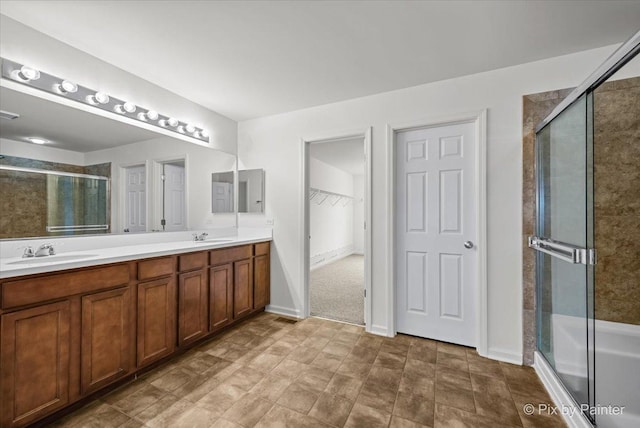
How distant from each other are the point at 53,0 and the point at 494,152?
10.3 ft

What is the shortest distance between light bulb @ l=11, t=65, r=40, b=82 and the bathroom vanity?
128 centimetres

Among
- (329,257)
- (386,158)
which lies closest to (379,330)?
(386,158)

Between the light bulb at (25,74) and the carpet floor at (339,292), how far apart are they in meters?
3.08

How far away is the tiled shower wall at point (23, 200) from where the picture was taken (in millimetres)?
1750

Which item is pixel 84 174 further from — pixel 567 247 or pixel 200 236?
pixel 567 247

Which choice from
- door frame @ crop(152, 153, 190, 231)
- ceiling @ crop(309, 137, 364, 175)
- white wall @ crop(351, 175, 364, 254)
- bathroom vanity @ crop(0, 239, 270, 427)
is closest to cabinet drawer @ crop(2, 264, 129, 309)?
bathroom vanity @ crop(0, 239, 270, 427)

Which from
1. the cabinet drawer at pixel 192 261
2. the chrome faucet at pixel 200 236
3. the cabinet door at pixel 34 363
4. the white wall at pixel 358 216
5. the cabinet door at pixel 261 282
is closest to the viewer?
the cabinet door at pixel 34 363

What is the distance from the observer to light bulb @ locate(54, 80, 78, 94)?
192cm

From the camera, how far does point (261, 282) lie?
3.16 meters

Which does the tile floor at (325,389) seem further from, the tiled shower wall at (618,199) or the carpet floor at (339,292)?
the tiled shower wall at (618,199)

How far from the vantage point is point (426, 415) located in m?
1.61

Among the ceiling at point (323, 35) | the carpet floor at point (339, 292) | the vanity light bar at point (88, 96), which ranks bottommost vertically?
the carpet floor at point (339, 292)

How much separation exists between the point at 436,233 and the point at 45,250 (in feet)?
9.96

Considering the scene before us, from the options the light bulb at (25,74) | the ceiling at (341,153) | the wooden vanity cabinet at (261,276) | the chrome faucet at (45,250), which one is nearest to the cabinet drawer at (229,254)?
the wooden vanity cabinet at (261,276)
